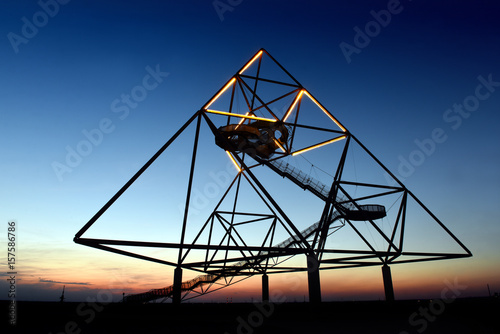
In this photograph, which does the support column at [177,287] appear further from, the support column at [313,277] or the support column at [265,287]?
the support column at [265,287]

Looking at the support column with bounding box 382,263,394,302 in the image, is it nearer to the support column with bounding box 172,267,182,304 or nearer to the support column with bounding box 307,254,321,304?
the support column with bounding box 307,254,321,304

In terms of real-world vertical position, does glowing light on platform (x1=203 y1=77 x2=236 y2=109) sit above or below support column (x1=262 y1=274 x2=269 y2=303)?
above

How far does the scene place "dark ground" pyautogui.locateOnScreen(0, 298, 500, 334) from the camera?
9609mm

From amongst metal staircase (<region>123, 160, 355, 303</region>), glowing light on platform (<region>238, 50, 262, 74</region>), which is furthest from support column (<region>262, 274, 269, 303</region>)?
glowing light on platform (<region>238, 50, 262, 74</region>)

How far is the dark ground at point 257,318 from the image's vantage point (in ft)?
31.5

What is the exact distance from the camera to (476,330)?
10.0m

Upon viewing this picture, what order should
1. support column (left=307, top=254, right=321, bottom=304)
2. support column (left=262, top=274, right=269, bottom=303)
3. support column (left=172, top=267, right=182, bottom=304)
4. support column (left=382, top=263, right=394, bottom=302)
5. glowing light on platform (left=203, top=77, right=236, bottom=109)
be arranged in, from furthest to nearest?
support column (left=262, top=274, right=269, bottom=303) < support column (left=382, top=263, right=394, bottom=302) < glowing light on platform (left=203, top=77, right=236, bottom=109) < support column (left=172, top=267, right=182, bottom=304) < support column (left=307, top=254, right=321, bottom=304)

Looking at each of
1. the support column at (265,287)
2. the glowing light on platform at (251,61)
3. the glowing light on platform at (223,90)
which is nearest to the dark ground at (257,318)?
the glowing light on platform at (223,90)

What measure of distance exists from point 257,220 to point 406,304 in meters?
11.0

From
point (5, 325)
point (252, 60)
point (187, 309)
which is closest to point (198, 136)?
→ point (252, 60)

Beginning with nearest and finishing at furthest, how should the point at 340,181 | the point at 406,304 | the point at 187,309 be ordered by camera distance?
the point at 187,309 → the point at 406,304 → the point at 340,181

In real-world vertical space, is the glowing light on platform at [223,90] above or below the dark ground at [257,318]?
above

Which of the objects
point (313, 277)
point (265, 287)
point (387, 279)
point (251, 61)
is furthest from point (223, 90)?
point (265, 287)

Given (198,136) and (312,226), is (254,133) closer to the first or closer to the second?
(198,136)
